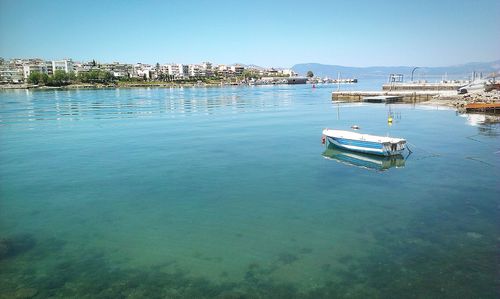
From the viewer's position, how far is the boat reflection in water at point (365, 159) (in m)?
26.4

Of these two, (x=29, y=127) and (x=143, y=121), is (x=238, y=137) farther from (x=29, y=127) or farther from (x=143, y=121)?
(x=29, y=127)

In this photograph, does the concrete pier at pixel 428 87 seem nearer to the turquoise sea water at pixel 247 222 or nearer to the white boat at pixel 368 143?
the turquoise sea water at pixel 247 222

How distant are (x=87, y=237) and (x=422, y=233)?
1465cm

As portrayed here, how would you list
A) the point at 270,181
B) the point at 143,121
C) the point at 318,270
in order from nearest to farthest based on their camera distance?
the point at 318,270 < the point at 270,181 < the point at 143,121

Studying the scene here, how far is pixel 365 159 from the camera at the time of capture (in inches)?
1109

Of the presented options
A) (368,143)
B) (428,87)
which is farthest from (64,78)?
(368,143)

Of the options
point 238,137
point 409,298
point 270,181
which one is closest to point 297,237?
point 409,298

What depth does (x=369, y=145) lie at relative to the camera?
28.6m

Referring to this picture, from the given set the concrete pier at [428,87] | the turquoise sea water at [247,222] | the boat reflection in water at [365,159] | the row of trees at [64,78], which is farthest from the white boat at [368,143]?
the row of trees at [64,78]

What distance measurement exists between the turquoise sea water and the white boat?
4.91 feet

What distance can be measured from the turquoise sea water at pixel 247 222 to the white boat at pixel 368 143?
150cm

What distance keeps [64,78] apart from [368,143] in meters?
188

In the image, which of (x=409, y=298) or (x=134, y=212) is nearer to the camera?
(x=409, y=298)

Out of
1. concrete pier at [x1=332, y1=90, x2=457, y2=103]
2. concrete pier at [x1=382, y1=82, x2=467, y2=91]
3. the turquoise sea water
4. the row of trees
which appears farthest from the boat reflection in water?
the row of trees
